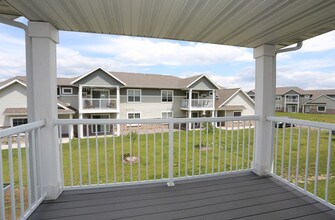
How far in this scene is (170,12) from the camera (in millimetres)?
1986

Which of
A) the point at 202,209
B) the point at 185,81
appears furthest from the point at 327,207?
the point at 185,81

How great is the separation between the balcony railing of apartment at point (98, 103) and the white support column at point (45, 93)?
39.8 ft

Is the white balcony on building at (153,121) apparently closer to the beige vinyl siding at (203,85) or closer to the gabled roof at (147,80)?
the gabled roof at (147,80)

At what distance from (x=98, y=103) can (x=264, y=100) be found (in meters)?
13.1

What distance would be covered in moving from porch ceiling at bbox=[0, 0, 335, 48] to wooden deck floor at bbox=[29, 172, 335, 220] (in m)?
2.17

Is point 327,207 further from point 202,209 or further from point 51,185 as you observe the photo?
point 51,185

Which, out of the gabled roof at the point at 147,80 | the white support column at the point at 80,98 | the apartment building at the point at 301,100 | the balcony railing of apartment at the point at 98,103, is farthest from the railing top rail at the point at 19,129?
the apartment building at the point at 301,100

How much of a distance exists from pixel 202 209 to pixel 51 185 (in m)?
1.87

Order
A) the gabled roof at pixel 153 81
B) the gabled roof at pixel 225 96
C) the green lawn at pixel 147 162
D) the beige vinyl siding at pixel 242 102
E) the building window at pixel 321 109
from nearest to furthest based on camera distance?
the green lawn at pixel 147 162
the gabled roof at pixel 153 81
the gabled roof at pixel 225 96
the beige vinyl siding at pixel 242 102
the building window at pixel 321 109

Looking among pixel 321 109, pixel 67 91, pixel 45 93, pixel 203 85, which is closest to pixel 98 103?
pixel 67 91

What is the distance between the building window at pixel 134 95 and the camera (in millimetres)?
15453

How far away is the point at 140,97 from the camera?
15.7 metres

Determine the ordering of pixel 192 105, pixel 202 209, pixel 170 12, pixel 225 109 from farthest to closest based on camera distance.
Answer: pixel 225 109, pixel 192 105, pixel 202 209, pixel 170 12

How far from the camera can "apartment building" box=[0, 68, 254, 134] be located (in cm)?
1363
